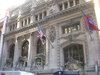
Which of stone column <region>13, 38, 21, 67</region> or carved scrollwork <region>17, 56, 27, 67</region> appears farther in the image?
stone column <region>13, 38, 21, 67</region>

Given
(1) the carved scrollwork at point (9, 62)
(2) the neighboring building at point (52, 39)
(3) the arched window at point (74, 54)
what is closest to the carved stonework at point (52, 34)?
(2) the neighboring building at point (52, 39)

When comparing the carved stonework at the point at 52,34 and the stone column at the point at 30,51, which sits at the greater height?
the carved stonework at the point at 52,34

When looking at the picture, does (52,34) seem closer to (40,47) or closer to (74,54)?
(40,47)

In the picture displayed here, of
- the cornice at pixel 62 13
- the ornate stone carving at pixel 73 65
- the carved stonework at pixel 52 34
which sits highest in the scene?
the cornice at pixel 62 13

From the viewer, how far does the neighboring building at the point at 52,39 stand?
17.6 metres

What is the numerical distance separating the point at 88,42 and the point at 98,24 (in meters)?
2.69

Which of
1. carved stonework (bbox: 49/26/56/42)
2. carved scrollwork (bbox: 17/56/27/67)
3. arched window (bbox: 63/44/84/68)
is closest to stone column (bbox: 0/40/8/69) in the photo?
carved scrollwork (bbox: 17/56/27/67)

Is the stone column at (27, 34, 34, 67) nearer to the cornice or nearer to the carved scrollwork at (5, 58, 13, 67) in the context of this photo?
the cornice

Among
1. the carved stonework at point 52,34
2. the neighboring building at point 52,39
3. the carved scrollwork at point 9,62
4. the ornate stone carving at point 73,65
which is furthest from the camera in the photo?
the carved scrollwork at point 9,62

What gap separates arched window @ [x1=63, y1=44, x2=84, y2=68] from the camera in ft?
58.1

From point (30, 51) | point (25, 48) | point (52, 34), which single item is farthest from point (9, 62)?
point (52, 34)

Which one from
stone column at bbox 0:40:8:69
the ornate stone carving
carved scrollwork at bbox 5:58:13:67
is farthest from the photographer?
stone column at bbox 0:40:8:69

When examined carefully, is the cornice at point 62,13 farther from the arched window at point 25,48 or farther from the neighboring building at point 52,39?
the arched window at point 25,48

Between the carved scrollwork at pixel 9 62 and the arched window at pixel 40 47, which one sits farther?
the carved scrollwork at pixel 9 62
